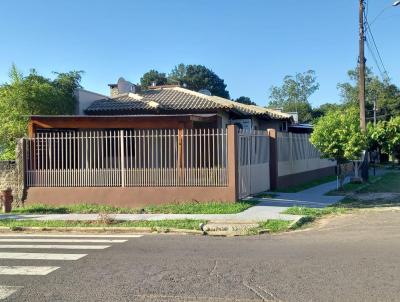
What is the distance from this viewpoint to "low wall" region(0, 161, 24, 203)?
18.3 m

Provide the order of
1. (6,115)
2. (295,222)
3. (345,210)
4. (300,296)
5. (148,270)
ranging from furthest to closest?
(6,115)
(345,210)
(295,222)
(148,270)
(300,296)

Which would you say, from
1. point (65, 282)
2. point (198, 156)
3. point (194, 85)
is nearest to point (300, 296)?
point (65, 282)

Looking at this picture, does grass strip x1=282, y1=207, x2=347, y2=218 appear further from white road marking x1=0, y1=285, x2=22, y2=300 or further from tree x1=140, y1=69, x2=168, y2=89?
tree x1=140, y1=69, x2=168, y2=89

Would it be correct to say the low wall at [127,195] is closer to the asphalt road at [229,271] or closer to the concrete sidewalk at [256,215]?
the concrete sidewalk at [256,215]

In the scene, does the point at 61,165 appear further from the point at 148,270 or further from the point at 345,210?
the point at 148,270

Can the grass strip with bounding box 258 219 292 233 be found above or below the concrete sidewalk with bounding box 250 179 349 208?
below

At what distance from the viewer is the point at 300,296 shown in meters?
6.35

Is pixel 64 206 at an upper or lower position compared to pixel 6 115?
lower

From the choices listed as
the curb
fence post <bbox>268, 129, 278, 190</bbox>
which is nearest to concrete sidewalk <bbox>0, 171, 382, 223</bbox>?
the curb

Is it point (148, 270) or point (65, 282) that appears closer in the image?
point (65, 282)

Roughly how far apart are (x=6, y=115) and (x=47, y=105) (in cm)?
173

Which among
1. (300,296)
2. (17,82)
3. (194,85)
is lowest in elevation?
(300,296)

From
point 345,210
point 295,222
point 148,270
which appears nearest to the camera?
point 148,270

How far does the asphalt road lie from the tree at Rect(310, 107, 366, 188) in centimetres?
953
